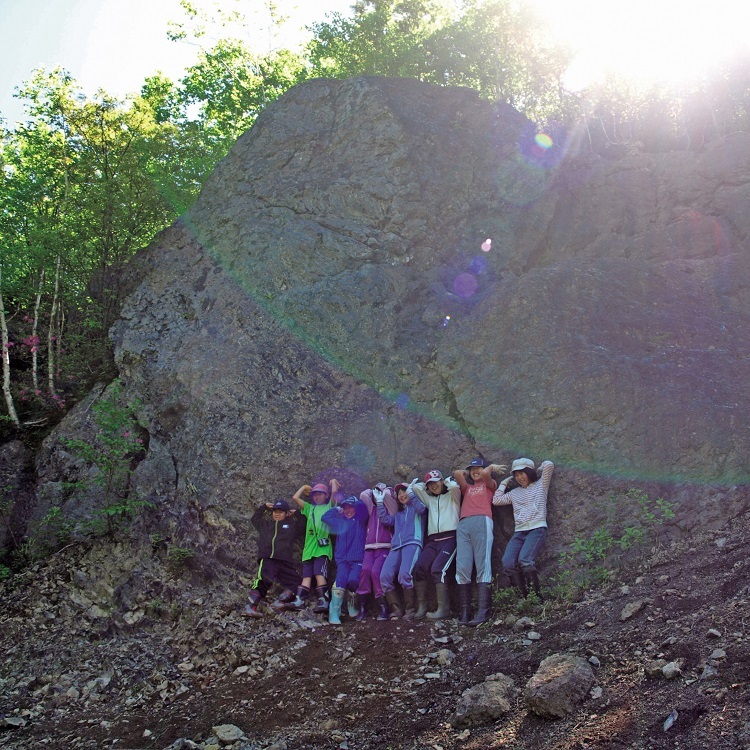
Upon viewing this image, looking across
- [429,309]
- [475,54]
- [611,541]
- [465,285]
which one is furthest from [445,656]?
[475,54]

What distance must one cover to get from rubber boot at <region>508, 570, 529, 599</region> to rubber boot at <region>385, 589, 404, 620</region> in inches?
48.9

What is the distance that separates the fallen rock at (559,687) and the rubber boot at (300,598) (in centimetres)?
317

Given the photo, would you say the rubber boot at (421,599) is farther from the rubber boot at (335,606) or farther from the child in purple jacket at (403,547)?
the rubber boot at (335,606)

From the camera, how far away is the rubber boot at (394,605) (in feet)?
24.0

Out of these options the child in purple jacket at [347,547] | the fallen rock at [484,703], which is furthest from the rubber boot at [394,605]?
the fallen rock at [484,703]

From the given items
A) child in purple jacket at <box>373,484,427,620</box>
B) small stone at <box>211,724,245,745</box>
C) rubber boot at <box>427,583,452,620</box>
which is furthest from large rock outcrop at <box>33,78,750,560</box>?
small stone at <box>211,724,245,745</box>

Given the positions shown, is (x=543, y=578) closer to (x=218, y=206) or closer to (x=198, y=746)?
(x=198, y=746)

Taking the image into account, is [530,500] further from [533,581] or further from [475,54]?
[475,54]

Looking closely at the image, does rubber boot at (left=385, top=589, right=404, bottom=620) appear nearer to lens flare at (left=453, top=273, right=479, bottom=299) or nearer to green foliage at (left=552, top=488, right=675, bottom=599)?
green foliage at (left=552, top=488, right=675, bottom=599)

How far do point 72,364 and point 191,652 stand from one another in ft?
20.8

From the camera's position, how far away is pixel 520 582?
7.02 meters

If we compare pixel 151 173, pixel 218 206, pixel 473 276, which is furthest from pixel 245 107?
pixel 473 276

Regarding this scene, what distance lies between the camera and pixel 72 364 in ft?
39.0

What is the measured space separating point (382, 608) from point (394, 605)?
0.14 m
